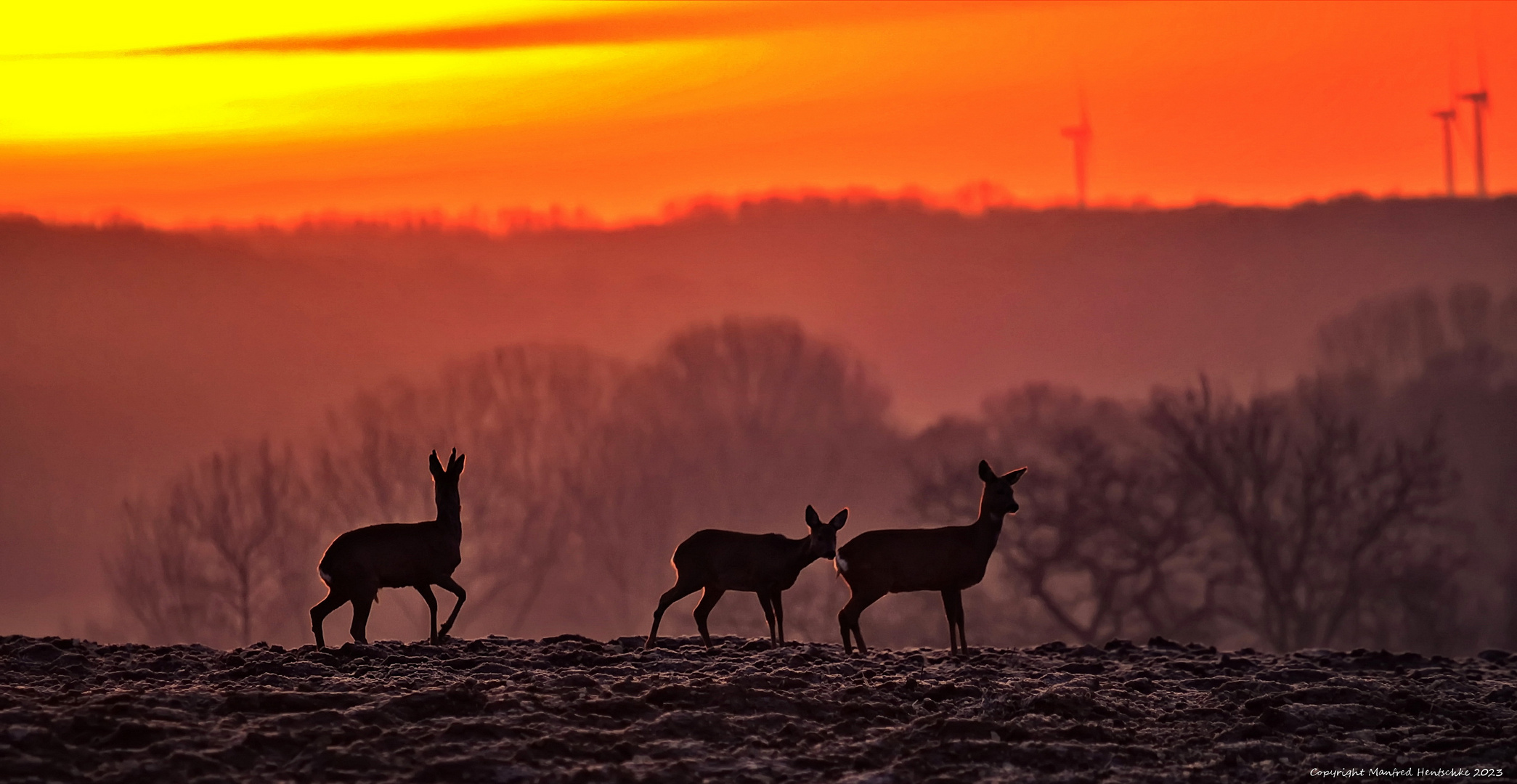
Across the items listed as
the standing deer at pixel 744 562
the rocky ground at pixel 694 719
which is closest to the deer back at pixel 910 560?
the standing deer at pixel 744 562

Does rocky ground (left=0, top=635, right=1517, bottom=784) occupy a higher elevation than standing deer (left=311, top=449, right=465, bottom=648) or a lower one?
lower

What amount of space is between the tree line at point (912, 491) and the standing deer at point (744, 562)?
5236 cm

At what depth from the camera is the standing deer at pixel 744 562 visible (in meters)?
23.7

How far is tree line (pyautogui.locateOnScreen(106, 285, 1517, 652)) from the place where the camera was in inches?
3120

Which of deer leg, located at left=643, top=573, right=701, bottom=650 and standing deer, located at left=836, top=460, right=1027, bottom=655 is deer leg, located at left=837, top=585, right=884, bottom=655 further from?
deer leg, located at left=643, top=573, right=701, bottom=650

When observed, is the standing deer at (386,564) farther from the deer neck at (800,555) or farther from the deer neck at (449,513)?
the deer neck at (800,555)

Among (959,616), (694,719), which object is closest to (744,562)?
(959,616)

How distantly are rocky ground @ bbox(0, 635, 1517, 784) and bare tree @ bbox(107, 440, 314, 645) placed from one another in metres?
76.5

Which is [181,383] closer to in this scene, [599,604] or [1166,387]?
[599,604]

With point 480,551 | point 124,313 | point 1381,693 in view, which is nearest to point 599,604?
point 480,551

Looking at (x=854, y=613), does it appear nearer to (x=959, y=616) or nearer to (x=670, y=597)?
(x=959, y=616)

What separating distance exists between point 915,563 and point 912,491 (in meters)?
76.8

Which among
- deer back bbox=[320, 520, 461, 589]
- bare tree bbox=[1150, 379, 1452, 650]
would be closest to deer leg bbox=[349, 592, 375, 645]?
deer back bbox=[320, 520, 461, 589]

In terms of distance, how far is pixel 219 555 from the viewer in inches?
4075
